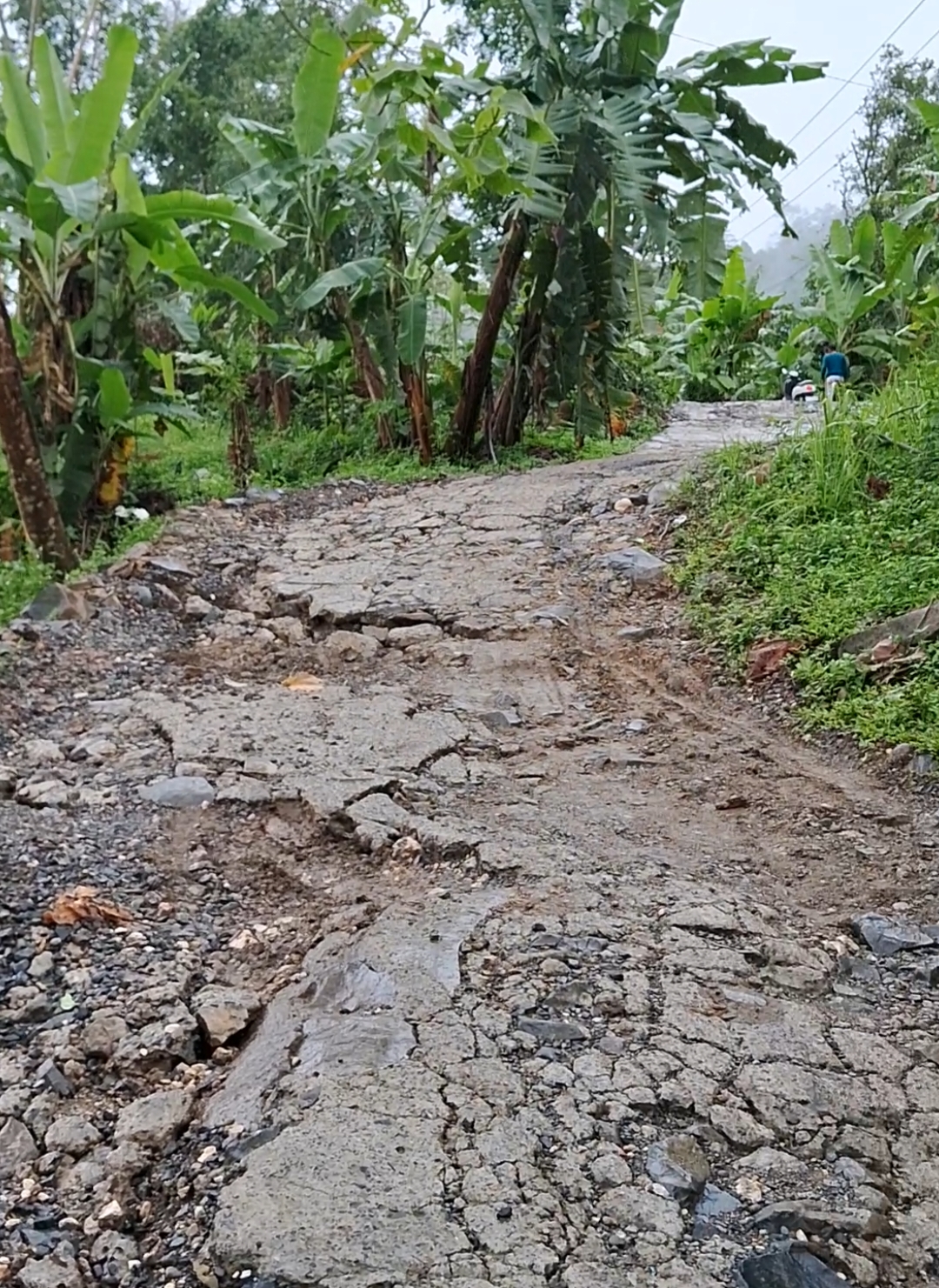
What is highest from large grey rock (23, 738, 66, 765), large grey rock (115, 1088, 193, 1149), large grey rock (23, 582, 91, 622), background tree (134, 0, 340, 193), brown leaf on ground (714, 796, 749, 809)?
background tree (134, 0, 340, 193)

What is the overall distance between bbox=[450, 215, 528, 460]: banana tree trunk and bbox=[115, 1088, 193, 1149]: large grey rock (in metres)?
5.47

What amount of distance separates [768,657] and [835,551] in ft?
2.19

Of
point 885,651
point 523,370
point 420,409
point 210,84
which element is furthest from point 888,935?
point 210,84

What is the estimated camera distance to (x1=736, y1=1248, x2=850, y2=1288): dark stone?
135cm

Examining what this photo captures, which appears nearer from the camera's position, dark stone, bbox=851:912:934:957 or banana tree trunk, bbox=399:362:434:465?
dark stone, bbox=851:912:934:957

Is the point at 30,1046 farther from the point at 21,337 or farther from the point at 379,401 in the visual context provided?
the point at 379,401

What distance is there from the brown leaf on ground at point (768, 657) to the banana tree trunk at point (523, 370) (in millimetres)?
3349

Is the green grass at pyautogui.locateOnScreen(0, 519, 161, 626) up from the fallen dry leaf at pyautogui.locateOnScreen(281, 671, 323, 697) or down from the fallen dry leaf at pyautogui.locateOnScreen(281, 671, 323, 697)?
up

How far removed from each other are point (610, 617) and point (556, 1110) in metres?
2.84

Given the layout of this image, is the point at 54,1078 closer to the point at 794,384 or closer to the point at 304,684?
the point at 304,684

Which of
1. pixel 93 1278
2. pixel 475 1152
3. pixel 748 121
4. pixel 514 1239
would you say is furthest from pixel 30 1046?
pixel 748 121

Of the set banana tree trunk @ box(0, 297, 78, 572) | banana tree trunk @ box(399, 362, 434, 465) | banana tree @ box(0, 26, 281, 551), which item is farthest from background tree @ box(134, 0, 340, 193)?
banana tree trunk @ box(0, 297, 78, 572)

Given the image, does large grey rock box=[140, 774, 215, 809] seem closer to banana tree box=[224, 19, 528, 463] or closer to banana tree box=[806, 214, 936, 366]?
banana tree box=[224, 19, 528, 463]

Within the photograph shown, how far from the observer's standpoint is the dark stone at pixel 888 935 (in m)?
2.16
